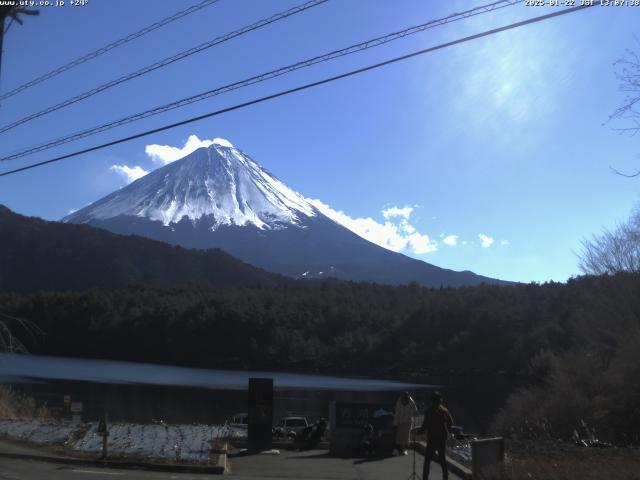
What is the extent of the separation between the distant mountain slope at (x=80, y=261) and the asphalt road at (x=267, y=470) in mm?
159291

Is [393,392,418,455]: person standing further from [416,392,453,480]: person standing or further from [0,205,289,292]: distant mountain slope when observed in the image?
[0,205,289,292]: distant mountain slope

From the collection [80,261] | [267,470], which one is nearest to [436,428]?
[267,470]

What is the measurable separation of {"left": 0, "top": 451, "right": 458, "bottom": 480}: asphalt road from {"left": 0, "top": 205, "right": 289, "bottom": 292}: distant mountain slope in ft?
523

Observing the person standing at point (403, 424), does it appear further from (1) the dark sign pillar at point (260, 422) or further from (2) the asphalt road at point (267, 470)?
(1) the dark sign pillar at point (260, 422)

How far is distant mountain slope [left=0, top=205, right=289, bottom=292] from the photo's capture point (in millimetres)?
172750

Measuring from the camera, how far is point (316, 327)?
137625mm

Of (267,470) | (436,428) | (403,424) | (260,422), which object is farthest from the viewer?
(260,422)

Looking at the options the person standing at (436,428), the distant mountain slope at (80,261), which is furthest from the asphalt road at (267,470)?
the distant mountain slope at (80,261)

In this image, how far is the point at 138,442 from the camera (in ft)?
54.4

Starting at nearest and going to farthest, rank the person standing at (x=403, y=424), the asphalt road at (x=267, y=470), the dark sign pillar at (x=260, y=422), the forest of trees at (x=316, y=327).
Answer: the asphalt road at (x=267, y=470), the person standing at (x=403, y=424), the dark sign pillar at (x=260, y=422), the forest of trees at (x=316, y=327)

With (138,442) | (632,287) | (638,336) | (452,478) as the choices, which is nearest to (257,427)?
(138,442)

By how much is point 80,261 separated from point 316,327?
234ft

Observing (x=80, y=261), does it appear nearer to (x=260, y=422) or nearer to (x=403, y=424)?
(x=260, y=422)

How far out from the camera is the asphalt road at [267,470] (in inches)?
511
